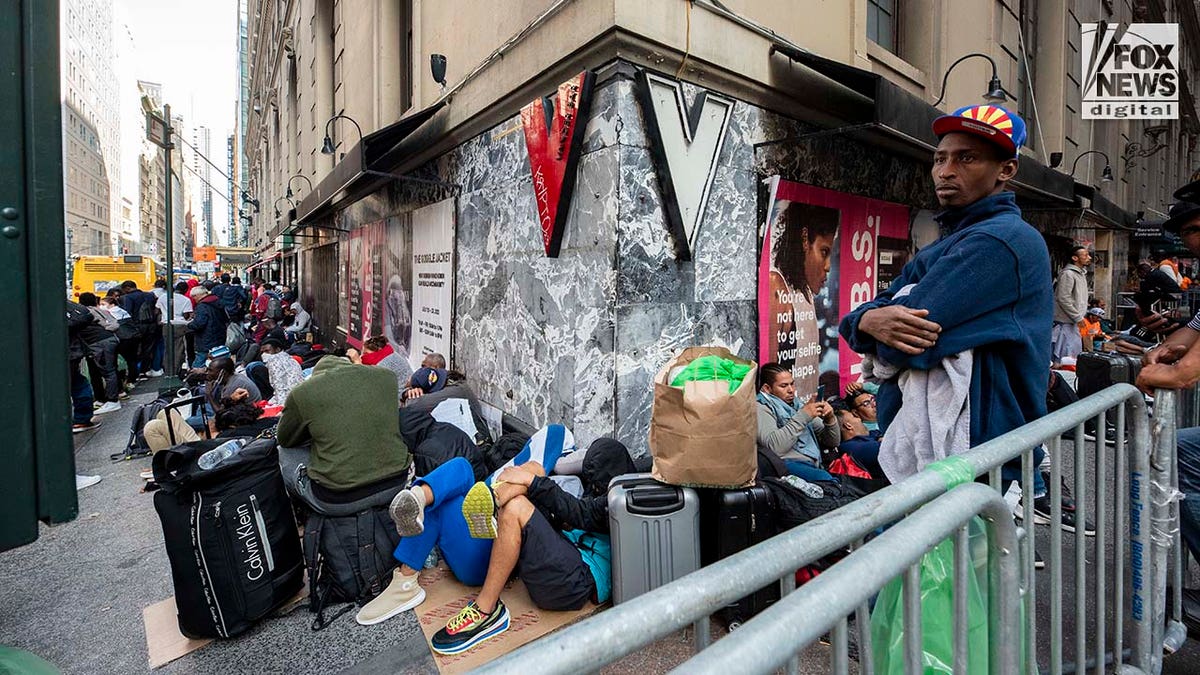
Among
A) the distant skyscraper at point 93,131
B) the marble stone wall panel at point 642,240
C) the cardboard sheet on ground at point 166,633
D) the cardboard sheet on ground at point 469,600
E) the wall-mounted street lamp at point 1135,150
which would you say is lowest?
the cardboard sheet on ground at point 166,633

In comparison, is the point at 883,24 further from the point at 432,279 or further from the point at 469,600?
the point at 469,600

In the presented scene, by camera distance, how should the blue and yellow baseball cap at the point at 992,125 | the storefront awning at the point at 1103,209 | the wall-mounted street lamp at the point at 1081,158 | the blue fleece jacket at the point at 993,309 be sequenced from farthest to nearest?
the wall-mounted street lamp at the point at 1081,158 < the storefront awning at the point at 1103,209 < the blue and yellow baseball cap at the point at 992,125 < the blue fleece jacket at the point at 993,309

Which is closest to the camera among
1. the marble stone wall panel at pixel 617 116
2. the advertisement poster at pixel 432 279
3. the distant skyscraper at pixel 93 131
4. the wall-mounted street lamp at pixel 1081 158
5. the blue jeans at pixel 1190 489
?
the blue jeans at pixel 1190 489

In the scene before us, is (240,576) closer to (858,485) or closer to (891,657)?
(891,657)

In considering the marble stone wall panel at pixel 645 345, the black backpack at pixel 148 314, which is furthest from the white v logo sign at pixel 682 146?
the black backpack at pixel 148 314

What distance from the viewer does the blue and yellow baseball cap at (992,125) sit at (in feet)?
6.49

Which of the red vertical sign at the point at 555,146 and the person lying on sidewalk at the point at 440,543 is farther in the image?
the red vertical sign at the point at 555,146

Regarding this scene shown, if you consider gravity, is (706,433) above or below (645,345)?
below

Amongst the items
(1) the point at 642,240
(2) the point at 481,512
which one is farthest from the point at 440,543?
(1) the point at 642,240

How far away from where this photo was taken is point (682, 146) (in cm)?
439

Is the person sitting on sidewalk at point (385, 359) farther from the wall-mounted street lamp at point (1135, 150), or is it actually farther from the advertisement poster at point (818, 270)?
the wall-mounted street lamp at point (1135, 150)

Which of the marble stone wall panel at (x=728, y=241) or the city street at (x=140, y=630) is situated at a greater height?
the marble stone wall panel at (x=728, y=241)

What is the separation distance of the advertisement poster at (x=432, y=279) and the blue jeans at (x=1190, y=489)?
6.13 metres

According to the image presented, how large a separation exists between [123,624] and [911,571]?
13.9 ft
